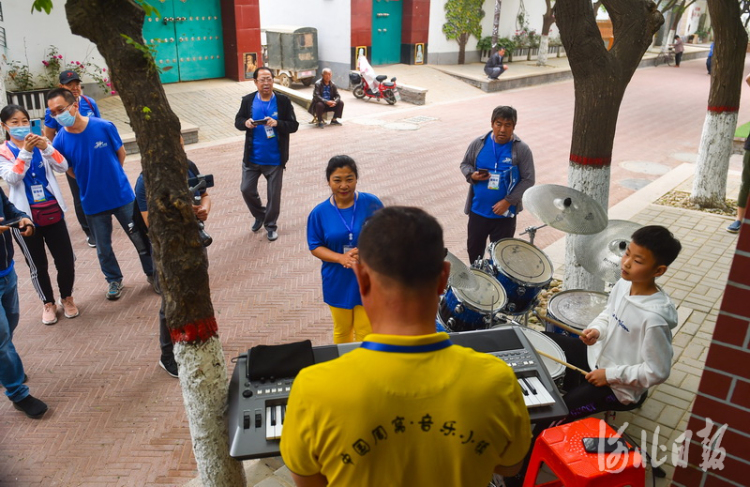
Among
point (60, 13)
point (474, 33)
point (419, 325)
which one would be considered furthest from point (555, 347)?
point (474, 33)

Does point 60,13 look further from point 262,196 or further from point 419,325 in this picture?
point 419,325

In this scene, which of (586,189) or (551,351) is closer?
(551,351)

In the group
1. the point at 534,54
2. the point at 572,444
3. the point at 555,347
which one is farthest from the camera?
the point at 534,54

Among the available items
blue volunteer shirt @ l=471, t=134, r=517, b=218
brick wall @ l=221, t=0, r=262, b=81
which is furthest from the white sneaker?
brick wall @ l=221, t=0, r=262, b=81

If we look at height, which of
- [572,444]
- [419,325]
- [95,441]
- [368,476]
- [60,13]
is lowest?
[95,441]

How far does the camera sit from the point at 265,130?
25.2 feet

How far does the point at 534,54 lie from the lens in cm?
2997

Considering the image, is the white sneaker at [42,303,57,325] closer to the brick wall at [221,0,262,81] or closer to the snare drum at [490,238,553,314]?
the snare drum at [490,238,553,314]

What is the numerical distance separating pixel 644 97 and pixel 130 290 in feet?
66.2

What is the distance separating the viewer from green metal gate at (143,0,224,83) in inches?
650

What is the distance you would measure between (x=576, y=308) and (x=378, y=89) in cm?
1524

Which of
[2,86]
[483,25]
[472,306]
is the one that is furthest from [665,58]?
[472,306]

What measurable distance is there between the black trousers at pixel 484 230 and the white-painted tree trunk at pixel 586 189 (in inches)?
25.9

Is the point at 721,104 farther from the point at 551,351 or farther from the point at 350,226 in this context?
the point at 350,226
